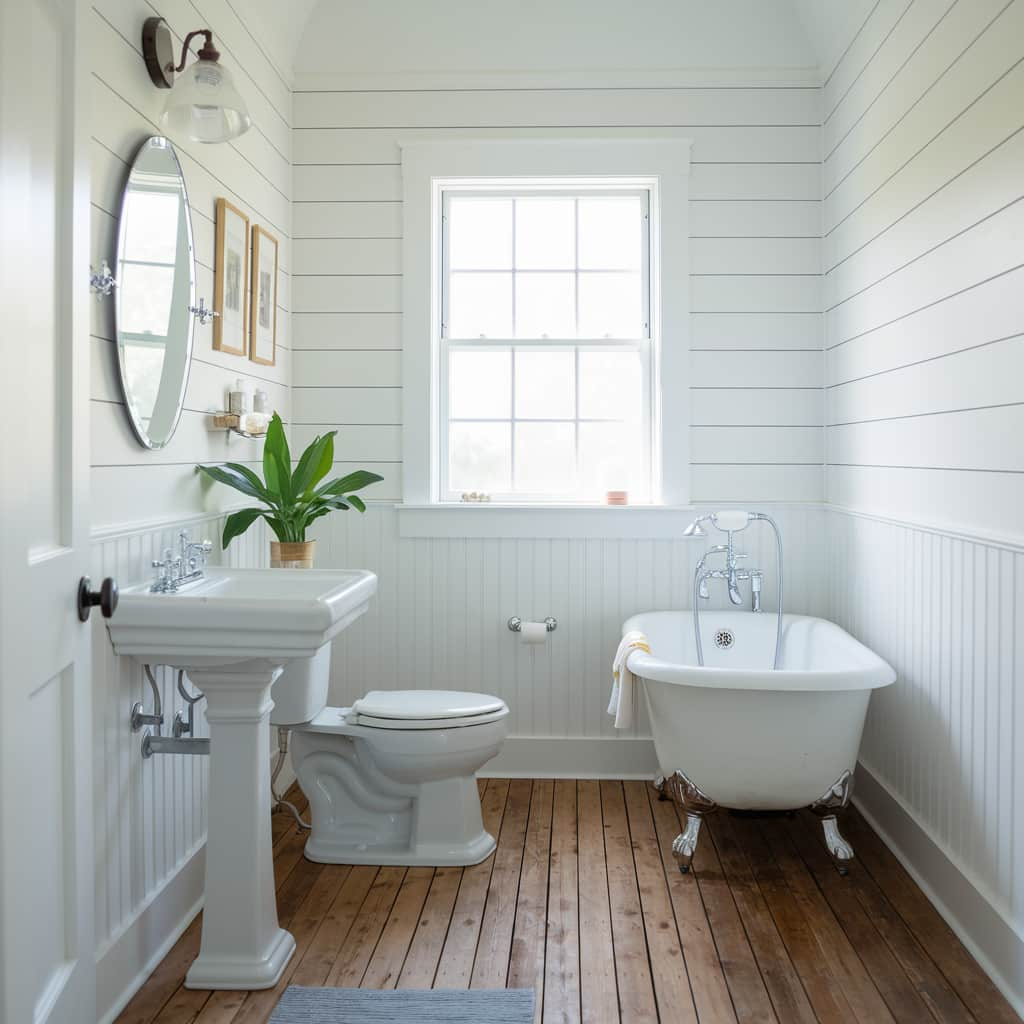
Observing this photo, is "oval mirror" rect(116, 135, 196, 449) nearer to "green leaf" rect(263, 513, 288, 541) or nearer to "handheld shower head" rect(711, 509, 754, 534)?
"green leaf" rect(263, 513, 288, 541)

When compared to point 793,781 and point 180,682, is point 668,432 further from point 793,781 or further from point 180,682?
point 180,682

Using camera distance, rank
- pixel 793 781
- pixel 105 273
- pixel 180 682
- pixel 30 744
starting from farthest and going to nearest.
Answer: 1. pixel 793 781
2. pixel 180 682
3. pixel 105 273
4. pixel 30 744

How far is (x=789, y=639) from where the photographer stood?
318cm

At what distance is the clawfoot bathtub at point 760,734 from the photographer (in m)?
2.40

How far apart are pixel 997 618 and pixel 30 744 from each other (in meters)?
1.99

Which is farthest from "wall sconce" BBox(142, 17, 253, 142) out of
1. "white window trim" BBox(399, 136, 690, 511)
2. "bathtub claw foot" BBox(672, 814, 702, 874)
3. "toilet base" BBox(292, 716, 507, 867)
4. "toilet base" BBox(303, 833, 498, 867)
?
"bathtub claw foot" BBox(672, 814, 702, 874)

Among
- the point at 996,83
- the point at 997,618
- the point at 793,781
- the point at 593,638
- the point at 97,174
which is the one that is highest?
the point at 996,83

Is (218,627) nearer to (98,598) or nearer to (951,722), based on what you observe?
(98,598)

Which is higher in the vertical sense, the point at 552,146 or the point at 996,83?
the point at 552,146

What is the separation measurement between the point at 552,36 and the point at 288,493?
6.60 ft

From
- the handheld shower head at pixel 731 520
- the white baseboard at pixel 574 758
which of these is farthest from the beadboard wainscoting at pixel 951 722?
the white baseboard at pixel 574 758

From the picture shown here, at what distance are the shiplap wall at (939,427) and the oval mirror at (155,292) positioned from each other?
1960mm

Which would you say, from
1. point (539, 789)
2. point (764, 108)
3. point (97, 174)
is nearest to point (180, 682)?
point (97, 174)

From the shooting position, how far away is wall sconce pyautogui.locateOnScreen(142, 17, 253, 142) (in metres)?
2.10
